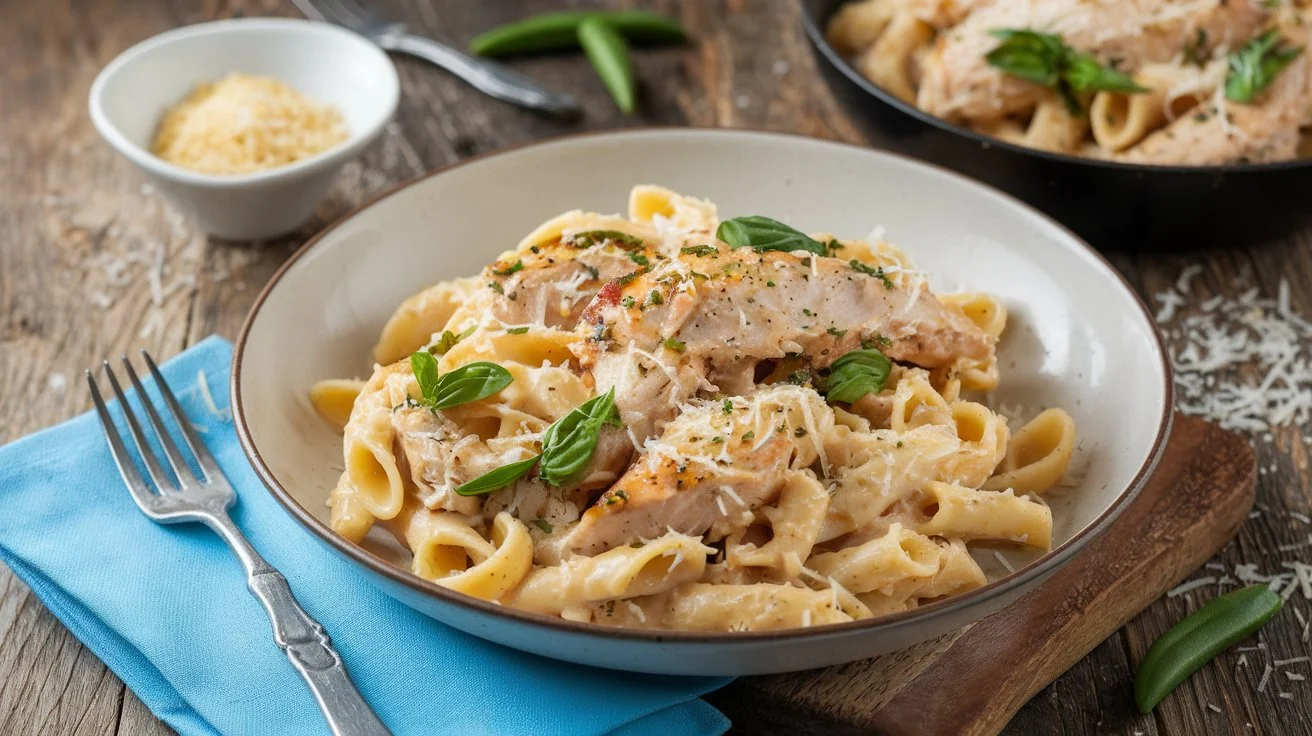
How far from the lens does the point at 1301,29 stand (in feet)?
16.4

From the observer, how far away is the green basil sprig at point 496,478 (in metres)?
3.13

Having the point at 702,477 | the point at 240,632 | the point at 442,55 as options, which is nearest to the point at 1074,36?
the point at 702,477

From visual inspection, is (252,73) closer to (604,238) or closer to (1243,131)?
(604,238)

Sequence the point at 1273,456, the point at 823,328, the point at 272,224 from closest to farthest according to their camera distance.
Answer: the point at 823,328 → the point at 1273,456 → the point at 272,224

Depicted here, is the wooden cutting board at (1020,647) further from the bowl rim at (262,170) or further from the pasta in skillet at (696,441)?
the bowl rim at (262,170)

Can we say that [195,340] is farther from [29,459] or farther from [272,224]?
[29,459]

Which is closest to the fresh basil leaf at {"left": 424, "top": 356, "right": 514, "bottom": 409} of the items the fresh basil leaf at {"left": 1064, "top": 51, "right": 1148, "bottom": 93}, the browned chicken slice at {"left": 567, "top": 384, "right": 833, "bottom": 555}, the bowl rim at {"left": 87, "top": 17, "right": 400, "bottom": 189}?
the browned chicken slice at {"left": 567, "top": 384, "right": 833, "bottom": 555}

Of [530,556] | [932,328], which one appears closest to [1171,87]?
[932,328]

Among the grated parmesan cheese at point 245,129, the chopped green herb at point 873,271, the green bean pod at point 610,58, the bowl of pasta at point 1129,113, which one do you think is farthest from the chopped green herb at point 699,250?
the green bean pod at point 610,58

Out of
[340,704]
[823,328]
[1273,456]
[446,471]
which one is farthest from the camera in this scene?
[1273,456]

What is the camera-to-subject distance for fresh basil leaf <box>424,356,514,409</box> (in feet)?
10.8

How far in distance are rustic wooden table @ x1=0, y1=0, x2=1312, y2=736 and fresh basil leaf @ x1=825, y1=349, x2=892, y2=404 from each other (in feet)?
2.85

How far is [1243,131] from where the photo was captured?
4.84 m

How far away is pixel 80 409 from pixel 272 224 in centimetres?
116
